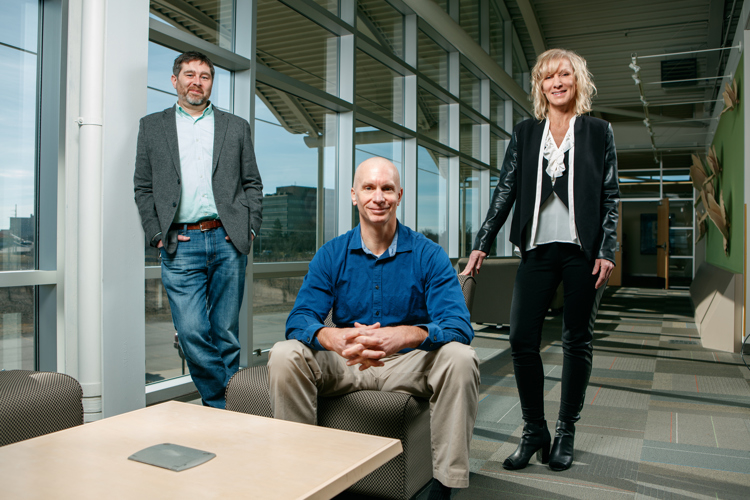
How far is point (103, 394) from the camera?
2.53 meters

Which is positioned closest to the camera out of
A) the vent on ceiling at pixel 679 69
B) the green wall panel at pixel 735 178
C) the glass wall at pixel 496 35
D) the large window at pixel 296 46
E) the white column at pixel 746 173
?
the large window at pixel 296 46

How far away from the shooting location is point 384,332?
68.9 inches

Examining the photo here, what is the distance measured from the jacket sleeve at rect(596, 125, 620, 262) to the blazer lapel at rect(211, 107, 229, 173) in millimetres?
1686

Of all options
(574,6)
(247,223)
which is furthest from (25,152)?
(574,6)

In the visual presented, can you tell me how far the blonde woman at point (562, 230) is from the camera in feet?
7.13

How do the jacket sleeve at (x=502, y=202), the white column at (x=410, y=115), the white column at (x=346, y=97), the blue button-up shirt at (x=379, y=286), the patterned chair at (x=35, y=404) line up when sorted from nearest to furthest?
the patterned chair at (x=35, y=404), the blue button-up shirt at (x=379, y=286), the jacket sleeve at (x=502, y=202), the white column at (x=346, y=97), the white column at (x=410, y=115)

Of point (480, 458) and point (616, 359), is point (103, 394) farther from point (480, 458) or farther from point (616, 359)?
point (616, 359)

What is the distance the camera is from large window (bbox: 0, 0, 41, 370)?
2.57 metres

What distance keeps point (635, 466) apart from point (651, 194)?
15.5 m

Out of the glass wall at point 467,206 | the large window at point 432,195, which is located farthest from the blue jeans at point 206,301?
the glass wall at point 467,206

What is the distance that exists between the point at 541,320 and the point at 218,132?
1.69m

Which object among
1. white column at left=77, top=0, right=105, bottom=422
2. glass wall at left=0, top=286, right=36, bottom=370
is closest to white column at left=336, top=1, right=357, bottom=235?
white column at left=77, top=0, right=105, bottom=422

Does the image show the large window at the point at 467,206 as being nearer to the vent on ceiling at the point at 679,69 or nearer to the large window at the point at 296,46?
the large window at the point at 296,46

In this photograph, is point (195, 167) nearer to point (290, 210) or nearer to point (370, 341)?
point (370, 341)
